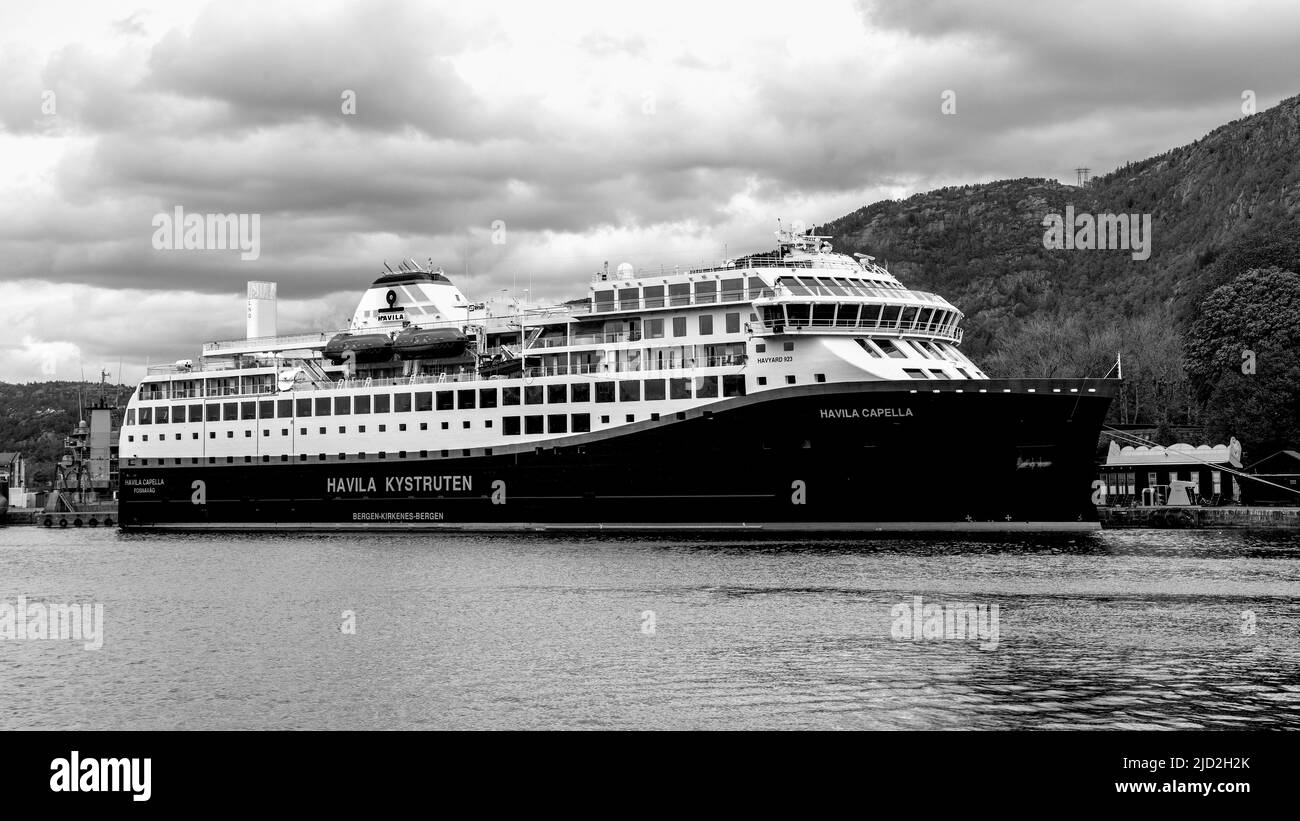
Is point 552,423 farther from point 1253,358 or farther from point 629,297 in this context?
point 1253,358

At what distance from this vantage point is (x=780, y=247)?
5559 centimetres

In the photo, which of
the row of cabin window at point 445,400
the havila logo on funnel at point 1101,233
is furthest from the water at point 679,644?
the havila logo on funnel at point 1101,233

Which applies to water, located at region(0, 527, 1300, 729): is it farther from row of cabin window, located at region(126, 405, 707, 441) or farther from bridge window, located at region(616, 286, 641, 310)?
bridge window, located at region(616, 286, 641, 310)

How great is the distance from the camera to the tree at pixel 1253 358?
67.5 meters

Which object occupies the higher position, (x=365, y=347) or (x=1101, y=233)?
(x=1101, y=233)

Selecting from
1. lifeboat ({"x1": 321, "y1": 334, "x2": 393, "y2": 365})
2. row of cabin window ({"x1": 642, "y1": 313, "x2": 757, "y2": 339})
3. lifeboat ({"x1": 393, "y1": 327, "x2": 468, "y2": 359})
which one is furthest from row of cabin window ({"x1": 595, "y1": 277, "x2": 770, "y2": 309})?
lifeboat ({"x1": 321, "y1": 334, "x2": 393, "y2": 365})

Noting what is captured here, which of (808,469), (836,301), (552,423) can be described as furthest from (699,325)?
(808,469)

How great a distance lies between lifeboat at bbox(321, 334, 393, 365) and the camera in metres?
64.9

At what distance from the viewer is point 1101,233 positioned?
16512 cm

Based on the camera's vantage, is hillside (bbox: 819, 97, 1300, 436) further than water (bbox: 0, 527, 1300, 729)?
Yes

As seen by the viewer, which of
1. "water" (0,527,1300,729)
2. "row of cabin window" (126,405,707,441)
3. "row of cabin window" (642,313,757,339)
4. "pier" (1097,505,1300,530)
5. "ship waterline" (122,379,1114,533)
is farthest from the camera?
"pier" (1097,505,1300,530)

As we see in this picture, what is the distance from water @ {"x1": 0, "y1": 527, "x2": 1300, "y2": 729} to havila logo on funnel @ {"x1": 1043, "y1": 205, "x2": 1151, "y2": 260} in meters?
117

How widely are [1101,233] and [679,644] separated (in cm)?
15176
